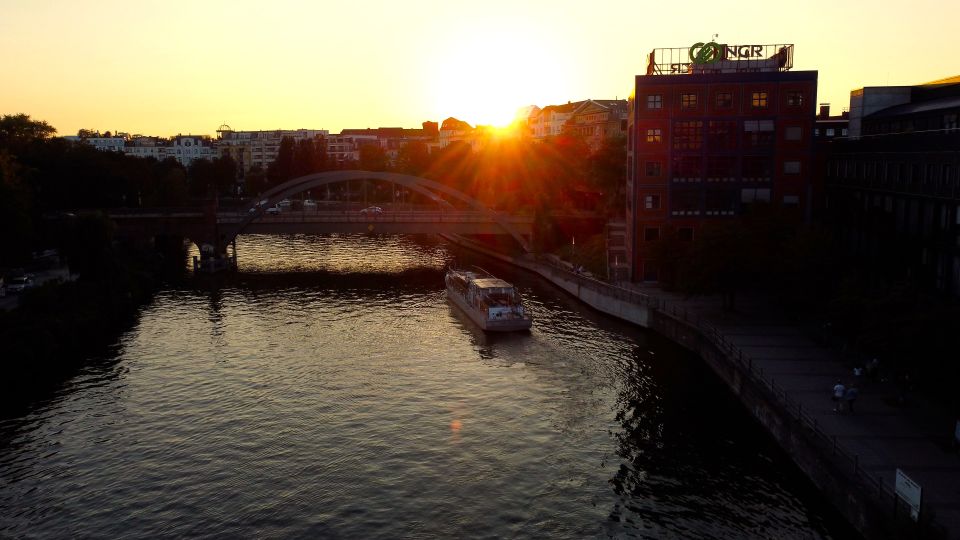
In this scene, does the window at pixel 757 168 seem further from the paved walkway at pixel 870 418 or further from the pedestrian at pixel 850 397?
the pedestrian at pixel 850 397

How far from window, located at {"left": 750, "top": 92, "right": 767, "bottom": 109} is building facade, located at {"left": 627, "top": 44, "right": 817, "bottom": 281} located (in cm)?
9

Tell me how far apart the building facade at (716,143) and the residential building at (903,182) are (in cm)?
428

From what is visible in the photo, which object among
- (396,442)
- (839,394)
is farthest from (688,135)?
(396,442)

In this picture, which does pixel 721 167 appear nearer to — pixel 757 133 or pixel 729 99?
pixel 757 133

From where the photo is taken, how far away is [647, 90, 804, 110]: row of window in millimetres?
71750

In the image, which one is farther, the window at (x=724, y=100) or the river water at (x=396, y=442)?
the window at (x=724, y=100)

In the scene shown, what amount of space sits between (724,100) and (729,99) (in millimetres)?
448

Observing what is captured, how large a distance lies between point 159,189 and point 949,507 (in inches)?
5392

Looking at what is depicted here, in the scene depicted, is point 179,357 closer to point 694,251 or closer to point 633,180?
point 694,251

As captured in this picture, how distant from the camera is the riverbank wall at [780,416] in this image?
2734 cm

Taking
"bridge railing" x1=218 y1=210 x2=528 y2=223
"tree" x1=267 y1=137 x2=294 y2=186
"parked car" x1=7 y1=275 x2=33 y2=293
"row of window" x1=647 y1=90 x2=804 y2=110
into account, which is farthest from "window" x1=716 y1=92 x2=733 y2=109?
"tree" x1=267 y1=137 x2=294 y2=186

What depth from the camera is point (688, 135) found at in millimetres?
72562

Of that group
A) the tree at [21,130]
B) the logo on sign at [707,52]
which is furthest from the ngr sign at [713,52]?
the tree at [21,130]

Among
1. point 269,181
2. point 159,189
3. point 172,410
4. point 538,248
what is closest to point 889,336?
point 172,410
